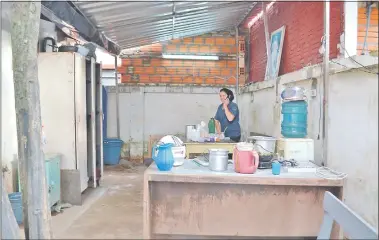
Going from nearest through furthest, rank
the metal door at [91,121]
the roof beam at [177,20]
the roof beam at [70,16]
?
the roof beam at [70,16] → the metal door at [91,121] → the roof beam at [177,20]

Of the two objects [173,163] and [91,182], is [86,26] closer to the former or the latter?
[91,182]

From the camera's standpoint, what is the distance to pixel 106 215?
13.0ft

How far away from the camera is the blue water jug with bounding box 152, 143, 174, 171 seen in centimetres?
242

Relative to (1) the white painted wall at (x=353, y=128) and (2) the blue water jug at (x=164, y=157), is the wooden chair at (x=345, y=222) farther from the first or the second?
(2) the blue water jug at (x=164, y=157)

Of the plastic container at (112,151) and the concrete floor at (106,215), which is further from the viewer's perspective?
the plastic container at (112,151)

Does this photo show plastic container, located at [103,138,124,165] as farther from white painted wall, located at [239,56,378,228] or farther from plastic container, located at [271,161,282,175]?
plastic container, located at [271,161,282,175]

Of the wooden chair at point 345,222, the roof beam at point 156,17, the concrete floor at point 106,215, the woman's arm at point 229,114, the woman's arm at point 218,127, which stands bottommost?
the concrete floor at point 106,215

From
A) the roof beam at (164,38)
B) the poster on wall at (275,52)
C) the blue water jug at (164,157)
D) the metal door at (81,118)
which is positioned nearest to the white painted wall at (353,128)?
the poster on wall at (275,52)

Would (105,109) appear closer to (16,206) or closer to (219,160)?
(16,206)

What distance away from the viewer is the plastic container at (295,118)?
3.96 meters

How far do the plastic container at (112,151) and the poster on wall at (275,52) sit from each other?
332cm

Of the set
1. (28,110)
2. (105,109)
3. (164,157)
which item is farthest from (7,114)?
(105,109)

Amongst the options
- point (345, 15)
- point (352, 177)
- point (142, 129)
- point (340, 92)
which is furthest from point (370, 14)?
point (142, 129)

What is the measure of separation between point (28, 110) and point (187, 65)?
5744 millimetres
